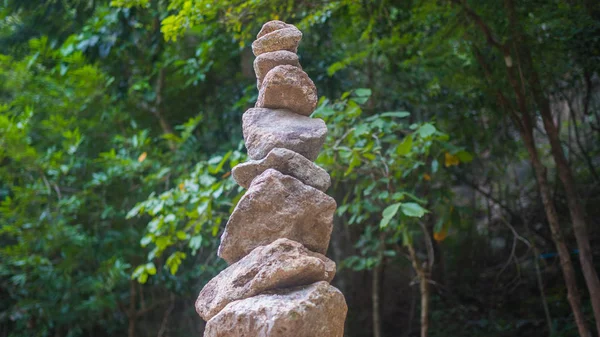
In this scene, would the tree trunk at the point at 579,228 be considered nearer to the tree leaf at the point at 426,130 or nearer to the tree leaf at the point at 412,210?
the tree leaf at the point at 426,130

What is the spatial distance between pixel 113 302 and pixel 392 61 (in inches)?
168

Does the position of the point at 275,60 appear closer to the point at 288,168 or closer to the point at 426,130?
the point at 288,168

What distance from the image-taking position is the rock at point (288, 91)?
10.1 ft

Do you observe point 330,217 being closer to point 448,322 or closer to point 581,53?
point 581,53

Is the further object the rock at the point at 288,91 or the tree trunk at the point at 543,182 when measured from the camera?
the tree trunk at the point at 543,182

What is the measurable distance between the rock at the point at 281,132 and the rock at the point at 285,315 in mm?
713

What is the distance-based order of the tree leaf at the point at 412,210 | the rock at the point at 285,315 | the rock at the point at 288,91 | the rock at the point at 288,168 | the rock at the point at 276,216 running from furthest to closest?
the tree leaf at the point at 412,210 → the rock at the point at 288,91 → the rock at the point at 288,168 → the rock at the point at 276,216 → the rock at the point at 285,315

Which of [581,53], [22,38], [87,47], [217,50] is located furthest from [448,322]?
[22,38]

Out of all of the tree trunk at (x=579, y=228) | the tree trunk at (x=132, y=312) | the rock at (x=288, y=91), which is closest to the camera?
the rock at (x=288, y=91)

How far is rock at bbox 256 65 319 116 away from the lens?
3076mm

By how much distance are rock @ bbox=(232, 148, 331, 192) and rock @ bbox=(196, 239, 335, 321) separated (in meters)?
0.36

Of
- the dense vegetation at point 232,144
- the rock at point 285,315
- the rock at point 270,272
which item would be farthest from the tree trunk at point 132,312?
the rock at point 285,315

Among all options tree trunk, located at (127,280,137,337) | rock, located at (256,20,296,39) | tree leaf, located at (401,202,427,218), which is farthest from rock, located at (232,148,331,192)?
tree trunk, located at (127,280,137,337)

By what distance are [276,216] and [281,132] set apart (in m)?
0.43
